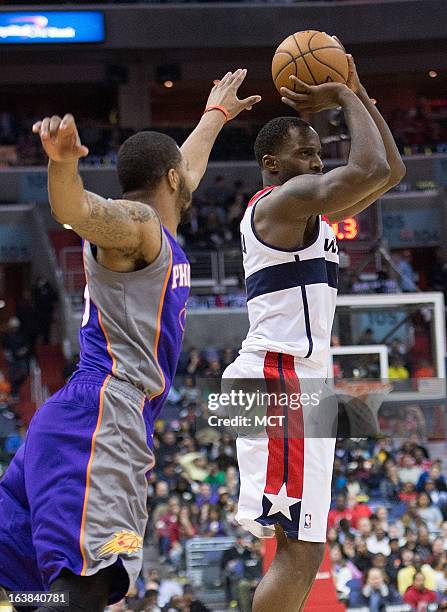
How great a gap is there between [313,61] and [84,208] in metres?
1.88

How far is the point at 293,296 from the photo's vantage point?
15.3 feet

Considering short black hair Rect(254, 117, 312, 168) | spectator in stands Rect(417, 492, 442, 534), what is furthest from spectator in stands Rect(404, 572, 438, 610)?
short black hair Rect(254, 117, 312, 168)

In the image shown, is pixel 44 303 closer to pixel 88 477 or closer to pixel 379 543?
pixel 379 543

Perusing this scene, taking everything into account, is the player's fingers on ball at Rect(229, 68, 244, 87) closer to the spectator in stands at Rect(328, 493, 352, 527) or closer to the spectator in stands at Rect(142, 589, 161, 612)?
the spectator in stands at Rect(142, 589, 161, 612)

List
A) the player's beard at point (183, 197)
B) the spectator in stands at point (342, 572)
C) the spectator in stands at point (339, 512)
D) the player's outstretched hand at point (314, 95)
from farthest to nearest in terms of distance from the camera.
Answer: the spectator in stands at point (339, 512) → the spectator in stands at point (342, 572) → the player's outstretched hand at point (314, 95) → the player's beard at point (183, 197)

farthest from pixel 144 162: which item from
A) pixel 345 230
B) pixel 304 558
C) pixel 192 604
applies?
pixel 345 230

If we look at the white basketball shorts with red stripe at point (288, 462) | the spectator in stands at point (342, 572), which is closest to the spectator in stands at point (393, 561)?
the spectator in stands at point (342, 572)

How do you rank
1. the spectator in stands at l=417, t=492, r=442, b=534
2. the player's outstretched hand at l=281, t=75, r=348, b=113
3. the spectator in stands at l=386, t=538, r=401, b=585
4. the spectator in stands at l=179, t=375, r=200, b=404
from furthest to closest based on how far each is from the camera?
the spectator in stands at l=179, t=375, r=200, b=404 → the spectator in stands at l=417, t=492, r=442, b=534 → the spectator in stands at l=386, t=538, r=401, b=585 → the player's outstretched hand at l=281, t=75, r=348, b=113

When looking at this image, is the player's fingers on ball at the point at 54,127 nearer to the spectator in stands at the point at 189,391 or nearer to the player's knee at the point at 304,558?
the player's knee at the point at 304,558

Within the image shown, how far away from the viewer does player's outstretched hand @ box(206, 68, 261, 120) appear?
193 inches

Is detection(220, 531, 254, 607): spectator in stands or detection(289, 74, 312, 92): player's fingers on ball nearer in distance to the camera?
detection(289, 74, 312, 92): player's fingers on ball

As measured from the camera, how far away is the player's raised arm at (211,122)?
4.48 meters

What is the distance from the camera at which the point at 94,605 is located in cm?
336

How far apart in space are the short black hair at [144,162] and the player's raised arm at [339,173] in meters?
0.77
